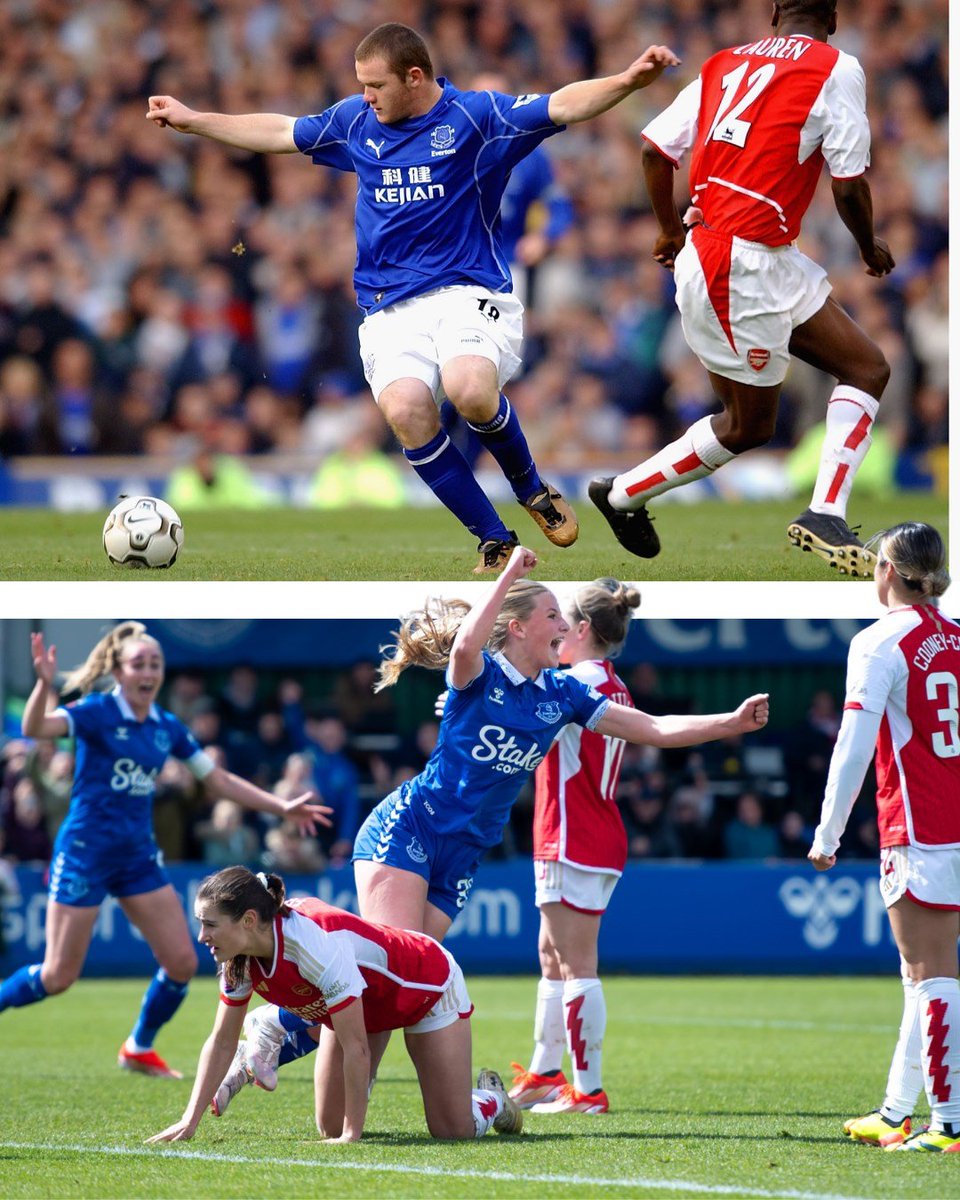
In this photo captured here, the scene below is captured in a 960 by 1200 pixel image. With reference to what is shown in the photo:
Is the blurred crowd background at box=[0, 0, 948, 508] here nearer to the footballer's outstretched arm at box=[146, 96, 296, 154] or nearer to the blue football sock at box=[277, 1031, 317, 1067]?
the footballer's outstretched arm at box=[146, 96, 296, 154]

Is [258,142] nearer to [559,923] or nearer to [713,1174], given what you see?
[559,923]

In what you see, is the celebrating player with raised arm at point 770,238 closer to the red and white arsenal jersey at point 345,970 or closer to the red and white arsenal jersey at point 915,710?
the red and white arsenal jersey at point 915,710

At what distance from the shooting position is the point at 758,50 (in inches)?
294

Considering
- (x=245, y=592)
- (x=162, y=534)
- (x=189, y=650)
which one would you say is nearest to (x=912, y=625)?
(x=245, y=592)

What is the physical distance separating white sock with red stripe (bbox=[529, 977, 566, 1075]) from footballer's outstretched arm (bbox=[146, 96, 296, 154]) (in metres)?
4.01

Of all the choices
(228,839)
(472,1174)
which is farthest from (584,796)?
(228,839)

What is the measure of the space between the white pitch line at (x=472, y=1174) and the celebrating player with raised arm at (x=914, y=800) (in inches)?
48.7

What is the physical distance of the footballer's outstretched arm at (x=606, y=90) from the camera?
269 inches

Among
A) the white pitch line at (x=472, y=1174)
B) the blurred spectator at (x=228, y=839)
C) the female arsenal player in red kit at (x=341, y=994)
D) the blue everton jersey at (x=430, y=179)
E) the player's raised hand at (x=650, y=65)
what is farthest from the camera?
the blurred spectator at (x=228, y=839)

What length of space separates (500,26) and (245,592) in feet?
44.7

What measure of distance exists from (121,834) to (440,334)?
335 cm

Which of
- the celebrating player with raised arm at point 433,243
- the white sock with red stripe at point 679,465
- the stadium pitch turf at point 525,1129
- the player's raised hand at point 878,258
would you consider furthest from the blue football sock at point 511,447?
the stadium pitch turf at point 525,1129

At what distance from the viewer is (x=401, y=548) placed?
9.82 meters

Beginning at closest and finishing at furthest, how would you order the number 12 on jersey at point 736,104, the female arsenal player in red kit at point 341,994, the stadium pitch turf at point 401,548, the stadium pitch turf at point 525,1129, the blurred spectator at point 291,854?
the stadium pitch turf at point 525,1129
the female arsenal player in red kit at point 341,994
the number 12 on jersey at point 736,104
the stadium pitch turf at point 401,548
the blurred spectator at point 291,854
